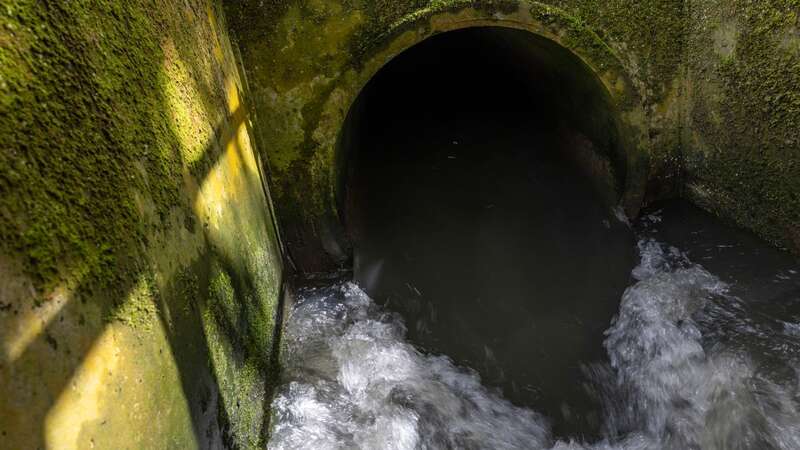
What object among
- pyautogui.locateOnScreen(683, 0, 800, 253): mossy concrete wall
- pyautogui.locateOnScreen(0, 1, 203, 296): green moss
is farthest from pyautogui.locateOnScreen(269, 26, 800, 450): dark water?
pyautogui.locateOnScreen(0, 1, 203, 296): green moss

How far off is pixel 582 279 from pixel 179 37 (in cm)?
357

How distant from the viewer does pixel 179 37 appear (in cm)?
274

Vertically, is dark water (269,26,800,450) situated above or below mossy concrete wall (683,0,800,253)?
below

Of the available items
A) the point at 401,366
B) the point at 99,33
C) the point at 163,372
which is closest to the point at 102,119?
the point at 99,33

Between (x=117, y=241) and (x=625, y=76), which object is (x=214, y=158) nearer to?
(x=117, y=241)

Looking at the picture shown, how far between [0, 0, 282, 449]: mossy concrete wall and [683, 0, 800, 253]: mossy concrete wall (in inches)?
147

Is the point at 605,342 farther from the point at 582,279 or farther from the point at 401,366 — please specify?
the point at 401,366

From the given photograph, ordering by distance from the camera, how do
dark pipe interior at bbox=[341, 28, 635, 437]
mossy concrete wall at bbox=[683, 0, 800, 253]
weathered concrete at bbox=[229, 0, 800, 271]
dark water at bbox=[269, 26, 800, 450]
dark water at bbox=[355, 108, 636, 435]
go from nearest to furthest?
dark water at bbox=[269, 26, 800, 450]
mossy concrete wall at bbox=[683, 0, 800, 253]
weathered concrete at bbox=[229, 0, 800, 271]
dark water at bbox=[355, 108, 636, 435]
dark pipe interior at bbox=[341, 28, 635, 437]

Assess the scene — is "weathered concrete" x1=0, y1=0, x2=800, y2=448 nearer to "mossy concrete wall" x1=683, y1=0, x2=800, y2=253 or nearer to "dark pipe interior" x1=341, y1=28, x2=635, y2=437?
"mossy concrete wall" x1=683, y1=0, x2=800, y2=253

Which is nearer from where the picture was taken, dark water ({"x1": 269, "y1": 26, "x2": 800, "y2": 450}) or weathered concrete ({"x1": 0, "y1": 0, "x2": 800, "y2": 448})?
weathered concrete ({"x1": 0, "y1": 0, "x2": 800, "y2": 448})

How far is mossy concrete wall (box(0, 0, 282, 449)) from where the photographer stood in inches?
51.7

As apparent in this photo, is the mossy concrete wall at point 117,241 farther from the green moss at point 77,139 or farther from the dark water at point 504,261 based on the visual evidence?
the dark water at point 504,261

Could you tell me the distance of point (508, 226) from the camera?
5309mm

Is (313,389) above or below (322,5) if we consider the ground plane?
below
